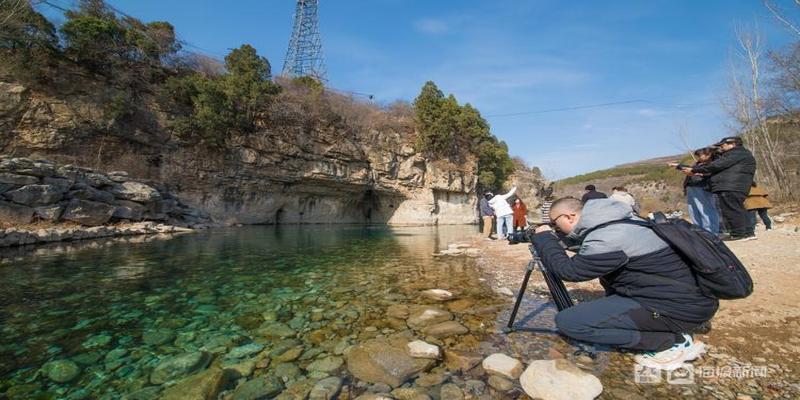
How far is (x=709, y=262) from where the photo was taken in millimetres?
2074

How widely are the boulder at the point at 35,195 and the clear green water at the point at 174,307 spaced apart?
5660 mm

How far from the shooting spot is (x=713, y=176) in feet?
18.6

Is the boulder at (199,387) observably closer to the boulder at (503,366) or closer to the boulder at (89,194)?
the boulder at (503,366)

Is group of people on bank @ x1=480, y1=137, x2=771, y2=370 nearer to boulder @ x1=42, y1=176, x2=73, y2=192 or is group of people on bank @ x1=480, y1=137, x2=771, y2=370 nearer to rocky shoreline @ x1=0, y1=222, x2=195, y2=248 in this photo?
rocky shoreline @ x1=0, y1=222, x2=195, y2=248

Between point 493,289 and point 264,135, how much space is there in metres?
24.0

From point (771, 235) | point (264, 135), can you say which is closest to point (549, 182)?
point (264, 135)

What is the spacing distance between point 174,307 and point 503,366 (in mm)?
4208

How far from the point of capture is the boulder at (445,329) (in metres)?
3.28

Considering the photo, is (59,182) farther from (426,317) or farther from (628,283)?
(628,283)

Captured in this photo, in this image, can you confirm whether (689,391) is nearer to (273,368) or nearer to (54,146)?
(273,368)

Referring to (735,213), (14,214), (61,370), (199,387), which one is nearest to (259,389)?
(199,387)

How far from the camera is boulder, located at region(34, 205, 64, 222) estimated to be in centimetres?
1137
